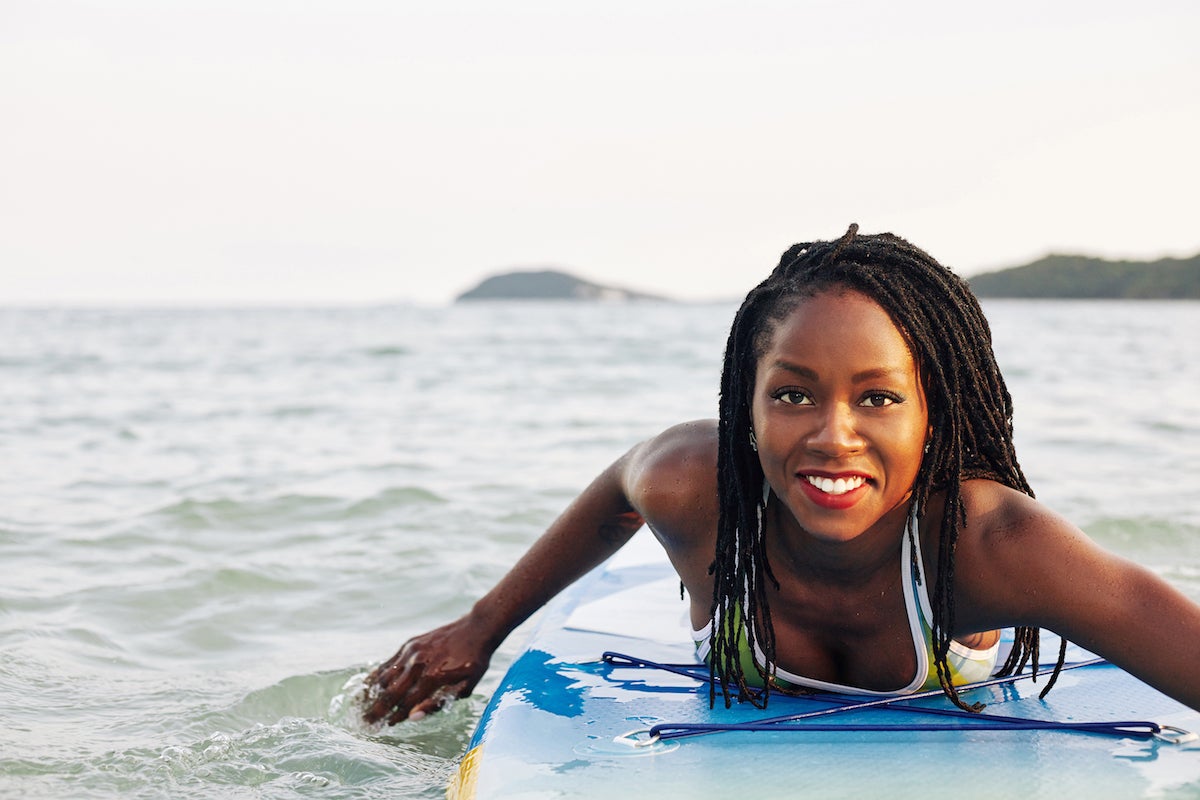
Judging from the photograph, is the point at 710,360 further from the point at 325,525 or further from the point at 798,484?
the point at 798,484

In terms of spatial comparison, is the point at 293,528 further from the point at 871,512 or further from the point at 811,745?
the point at 871,512

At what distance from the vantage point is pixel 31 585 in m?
4.39

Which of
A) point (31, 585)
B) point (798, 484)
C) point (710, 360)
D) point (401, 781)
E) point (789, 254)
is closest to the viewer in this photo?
point (798, 484)

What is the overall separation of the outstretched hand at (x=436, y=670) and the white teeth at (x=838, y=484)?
1106 millimetres

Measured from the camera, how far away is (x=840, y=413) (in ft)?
6.34

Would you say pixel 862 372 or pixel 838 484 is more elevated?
pixel 862 372

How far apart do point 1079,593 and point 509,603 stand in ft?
4.20

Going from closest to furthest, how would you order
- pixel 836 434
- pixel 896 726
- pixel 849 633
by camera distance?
1. pixel 836 434
2. pixel 896 726
3. pixel 849 633

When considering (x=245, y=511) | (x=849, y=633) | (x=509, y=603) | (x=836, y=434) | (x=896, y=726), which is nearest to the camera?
(x=836, y=434)

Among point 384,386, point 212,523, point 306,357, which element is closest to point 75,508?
point 212,523

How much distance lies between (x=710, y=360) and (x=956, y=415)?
13708mm

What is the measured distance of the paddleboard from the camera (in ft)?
6.54

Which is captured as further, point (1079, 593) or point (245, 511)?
point (245, 511)

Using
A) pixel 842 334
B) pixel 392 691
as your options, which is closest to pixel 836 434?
pixel 842 334
